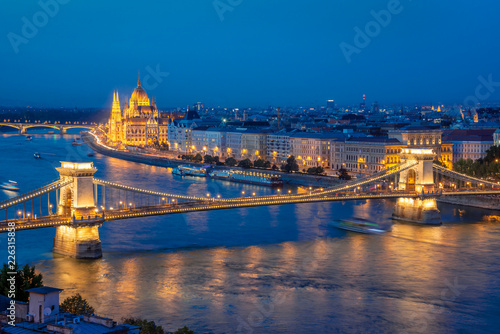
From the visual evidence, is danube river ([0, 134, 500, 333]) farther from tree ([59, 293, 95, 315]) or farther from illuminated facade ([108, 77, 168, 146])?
illuminated facade ([108, 77, 168, 146])

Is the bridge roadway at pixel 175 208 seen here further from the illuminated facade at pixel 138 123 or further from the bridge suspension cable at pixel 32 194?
the illuminated facade at pixel 138 123

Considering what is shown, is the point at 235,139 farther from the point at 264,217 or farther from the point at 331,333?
the point at 331,333

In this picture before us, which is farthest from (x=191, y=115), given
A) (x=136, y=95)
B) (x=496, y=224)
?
(x=496, y=224)

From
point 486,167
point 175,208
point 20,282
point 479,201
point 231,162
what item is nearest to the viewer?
point 20,282

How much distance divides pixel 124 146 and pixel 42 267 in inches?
1705

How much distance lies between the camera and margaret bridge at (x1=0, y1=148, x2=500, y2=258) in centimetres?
1384

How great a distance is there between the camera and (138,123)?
61.2 metres

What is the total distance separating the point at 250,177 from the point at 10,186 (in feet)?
33.2

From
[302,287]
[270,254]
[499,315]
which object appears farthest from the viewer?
[270,254]

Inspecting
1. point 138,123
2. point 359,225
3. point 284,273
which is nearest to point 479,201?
point 359,225

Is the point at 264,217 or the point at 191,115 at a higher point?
the point at 191,115

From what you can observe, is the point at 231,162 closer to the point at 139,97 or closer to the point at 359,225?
the point at 359,225

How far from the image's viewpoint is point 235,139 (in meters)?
42.2

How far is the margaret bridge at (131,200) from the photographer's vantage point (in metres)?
13.8
